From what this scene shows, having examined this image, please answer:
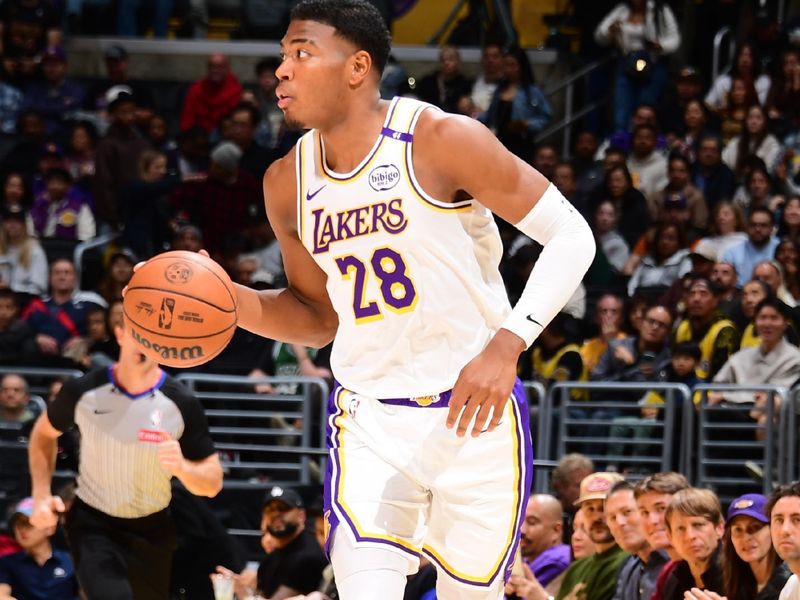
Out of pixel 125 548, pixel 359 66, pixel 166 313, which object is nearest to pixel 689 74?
pixel 125 548

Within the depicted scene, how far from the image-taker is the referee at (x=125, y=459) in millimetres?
7363

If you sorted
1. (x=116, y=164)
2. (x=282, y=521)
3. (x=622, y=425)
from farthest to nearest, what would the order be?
(x=116, y=164) → (x=622, y=425) → (x=282, y=521)

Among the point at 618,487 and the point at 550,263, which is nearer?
the point at 550,263

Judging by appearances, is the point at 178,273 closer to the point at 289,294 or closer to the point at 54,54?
the point at 289,294

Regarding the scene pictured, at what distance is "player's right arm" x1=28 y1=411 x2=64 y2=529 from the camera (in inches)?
271

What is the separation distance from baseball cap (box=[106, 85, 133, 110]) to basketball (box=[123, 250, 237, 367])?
32.6 ft

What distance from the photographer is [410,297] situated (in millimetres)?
4246

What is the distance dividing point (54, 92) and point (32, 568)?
766 centimetres

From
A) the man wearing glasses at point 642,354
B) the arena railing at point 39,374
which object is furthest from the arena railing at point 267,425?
the man wearing glasses at point 642,354

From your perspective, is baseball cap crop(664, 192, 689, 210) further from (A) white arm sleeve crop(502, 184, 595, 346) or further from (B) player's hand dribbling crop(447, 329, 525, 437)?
(B) player's hand dribbling crop(447, 329, 525, 437)

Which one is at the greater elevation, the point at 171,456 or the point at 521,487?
the point at 521,487

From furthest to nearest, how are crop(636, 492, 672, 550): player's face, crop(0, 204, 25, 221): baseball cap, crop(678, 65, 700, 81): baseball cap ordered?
1. crop(678, 65, 700, 81): baseball cap
2. crop(0, 204, 25, 221): baseball cap
3. crop(636, 492, 672, 550): player's face

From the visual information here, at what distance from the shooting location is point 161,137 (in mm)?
14258

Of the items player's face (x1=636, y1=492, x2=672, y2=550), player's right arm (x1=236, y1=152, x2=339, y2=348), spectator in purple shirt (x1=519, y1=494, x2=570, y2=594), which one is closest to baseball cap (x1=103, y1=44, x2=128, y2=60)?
spectator in purple shirt (x1=519, y1=494, x2=570, y2=594)
